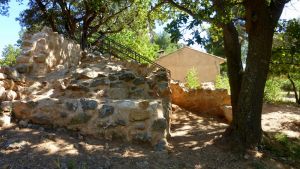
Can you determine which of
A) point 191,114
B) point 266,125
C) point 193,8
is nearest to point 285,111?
point 266,125

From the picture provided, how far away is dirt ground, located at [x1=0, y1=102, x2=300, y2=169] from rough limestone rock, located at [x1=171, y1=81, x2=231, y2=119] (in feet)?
13.6

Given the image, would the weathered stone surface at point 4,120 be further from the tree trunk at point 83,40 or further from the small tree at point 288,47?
the tree trunk at point 83,40

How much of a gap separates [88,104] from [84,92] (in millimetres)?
1118

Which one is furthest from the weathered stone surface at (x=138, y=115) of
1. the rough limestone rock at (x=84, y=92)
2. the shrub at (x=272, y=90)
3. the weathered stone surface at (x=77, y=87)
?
the shrub at (x=272, y=90)

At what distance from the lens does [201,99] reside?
1193 centimetres

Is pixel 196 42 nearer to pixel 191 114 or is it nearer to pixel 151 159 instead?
pixel 151 159

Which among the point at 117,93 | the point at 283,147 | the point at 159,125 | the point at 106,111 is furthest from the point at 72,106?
the point at 283,147

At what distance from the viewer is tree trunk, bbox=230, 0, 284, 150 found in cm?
705

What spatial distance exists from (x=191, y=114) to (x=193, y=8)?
3.88 metres

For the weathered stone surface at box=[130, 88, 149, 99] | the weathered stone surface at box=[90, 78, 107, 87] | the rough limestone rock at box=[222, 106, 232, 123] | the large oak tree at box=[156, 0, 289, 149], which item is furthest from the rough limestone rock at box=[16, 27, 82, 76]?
the rough limestone rock at box=[222, 106, 232, 123]

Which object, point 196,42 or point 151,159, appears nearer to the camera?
point 151,159

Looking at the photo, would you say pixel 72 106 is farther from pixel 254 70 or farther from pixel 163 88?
pixel 254 70

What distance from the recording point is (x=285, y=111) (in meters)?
12.5

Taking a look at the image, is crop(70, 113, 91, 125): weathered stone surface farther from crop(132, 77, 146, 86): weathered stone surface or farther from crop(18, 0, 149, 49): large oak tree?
crop(18, 0, 149, 49): large oak tree
